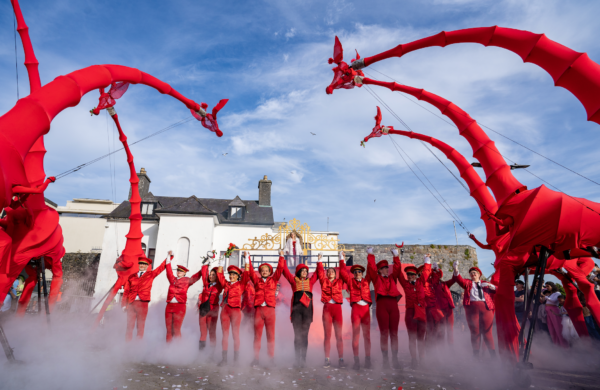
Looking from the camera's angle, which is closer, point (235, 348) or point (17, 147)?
point (17, 147)

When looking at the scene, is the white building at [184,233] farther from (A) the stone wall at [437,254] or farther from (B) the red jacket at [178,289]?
(B) the red jacket at [178,289]

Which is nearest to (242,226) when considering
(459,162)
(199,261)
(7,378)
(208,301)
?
(199,261)

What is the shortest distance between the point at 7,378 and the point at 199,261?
46.2 ft

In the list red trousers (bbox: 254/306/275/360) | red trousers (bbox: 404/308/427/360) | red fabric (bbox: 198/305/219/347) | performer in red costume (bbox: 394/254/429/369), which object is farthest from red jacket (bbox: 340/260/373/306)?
red fabric (bbox: 198/305/219/347)

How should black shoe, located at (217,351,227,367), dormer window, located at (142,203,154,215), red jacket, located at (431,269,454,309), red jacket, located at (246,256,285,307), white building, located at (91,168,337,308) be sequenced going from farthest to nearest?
dormer window, located at (142,203,154,215), white building, located at (91,168,337,308), red jacket, located at (431,269,454,309), red jacket, located at (246,256,285,307), black shoe, located at (217,351,227,367)

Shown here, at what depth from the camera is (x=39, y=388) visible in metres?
4.33

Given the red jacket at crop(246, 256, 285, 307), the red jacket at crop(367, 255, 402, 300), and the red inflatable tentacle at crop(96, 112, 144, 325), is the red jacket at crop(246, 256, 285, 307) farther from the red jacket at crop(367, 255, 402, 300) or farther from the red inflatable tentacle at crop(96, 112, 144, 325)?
the red inflatable tentacle at crop(96, 112, 144, 325)

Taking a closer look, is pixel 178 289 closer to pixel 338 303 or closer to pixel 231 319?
pixel 231 319

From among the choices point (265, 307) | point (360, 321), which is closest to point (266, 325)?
point (265, 307)

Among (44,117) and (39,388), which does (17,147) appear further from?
(39,388)

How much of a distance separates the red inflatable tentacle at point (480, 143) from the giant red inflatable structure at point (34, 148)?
190 inches

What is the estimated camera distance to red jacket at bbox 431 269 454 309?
7984 millimetres

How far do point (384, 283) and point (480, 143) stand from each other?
3.84 m

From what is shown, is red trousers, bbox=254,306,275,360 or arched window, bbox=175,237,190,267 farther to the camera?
arched window, bbox=175,237,190,267
